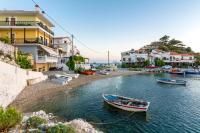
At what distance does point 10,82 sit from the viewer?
22250 millimetres

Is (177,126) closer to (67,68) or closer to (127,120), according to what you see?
(127,120)

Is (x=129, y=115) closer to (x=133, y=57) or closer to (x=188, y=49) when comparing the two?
(x=133, y=57)

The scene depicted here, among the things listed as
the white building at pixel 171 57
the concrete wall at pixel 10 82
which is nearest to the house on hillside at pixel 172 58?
the white building at pixel 171 57

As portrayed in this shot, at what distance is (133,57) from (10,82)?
96637mm

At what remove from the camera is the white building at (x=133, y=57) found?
112 meters

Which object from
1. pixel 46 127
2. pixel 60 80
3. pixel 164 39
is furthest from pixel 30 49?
pixel 164 39

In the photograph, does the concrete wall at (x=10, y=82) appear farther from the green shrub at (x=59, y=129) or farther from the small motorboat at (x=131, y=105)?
the small motorboat at (x=131, y=105)

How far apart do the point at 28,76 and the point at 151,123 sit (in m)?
21.8

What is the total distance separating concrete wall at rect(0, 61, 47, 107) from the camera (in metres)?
19.8

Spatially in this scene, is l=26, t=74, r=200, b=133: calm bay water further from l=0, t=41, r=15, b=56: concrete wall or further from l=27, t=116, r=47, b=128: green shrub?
l=0, t=41, r=15, b=56: concrete wall

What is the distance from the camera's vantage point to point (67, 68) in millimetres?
59156

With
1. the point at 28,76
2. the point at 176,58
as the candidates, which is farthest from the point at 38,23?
the point at 176,58

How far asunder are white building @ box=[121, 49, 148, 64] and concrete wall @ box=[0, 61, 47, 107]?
294ft

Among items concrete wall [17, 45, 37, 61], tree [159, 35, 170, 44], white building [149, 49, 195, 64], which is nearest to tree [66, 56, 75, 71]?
concrete wall [17, 45, 37, 61]
